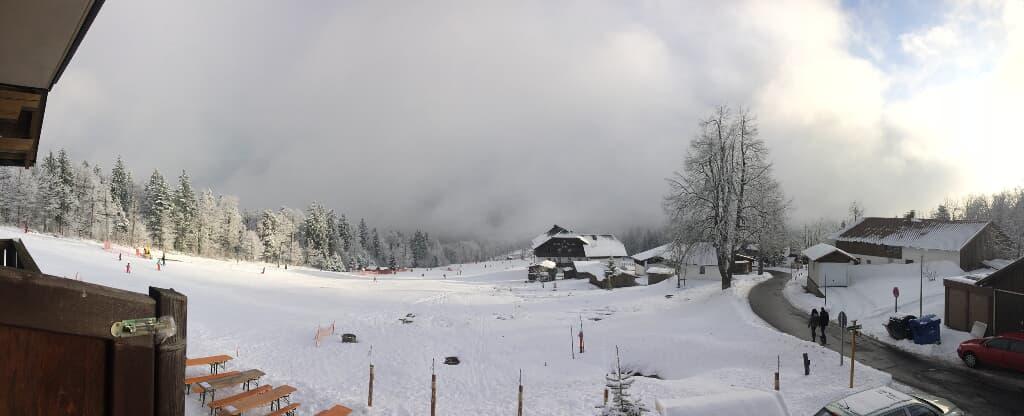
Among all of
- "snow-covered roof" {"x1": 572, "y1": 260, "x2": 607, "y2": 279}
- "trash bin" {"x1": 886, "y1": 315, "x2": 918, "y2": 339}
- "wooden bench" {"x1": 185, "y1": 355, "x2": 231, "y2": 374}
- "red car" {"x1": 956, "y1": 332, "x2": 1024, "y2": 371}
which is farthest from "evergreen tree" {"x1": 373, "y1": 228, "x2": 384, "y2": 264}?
"red car" {"x1": 956, "y1": 332, "x2": 1024, "y2": 371}

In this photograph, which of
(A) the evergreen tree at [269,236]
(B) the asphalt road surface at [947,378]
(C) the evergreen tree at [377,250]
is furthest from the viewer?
(C) the evergreen tree at [377,250]

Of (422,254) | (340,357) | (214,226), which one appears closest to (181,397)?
(340,357)

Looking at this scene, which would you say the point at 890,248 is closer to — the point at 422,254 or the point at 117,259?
the point at 117,259

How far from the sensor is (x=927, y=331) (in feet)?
62.8

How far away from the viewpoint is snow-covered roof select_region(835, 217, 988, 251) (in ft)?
121

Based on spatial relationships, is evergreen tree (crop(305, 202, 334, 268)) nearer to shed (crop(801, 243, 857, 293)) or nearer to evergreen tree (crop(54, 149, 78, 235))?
→ evergreen tree (crop(54, 149, 78, 235))

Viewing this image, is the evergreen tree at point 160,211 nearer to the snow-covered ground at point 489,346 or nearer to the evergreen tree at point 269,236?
the evergreen tree at point 269,236

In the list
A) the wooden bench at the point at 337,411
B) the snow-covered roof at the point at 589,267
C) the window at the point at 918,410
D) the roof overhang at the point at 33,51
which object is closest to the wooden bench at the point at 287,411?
the wooden bench at the point at 337,411

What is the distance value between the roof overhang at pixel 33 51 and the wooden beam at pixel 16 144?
18 mm

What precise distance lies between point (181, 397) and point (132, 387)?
0.83 feet

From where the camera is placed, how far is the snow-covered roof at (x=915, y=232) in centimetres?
3691

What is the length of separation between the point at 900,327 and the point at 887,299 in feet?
28.9

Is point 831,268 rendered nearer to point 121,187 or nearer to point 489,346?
point 489,346

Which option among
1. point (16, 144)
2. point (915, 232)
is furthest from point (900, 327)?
point (915, 232)
